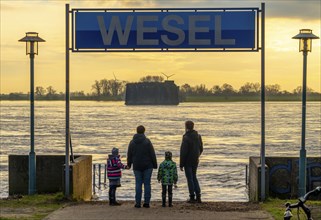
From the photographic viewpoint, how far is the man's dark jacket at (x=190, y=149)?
15.5 meters

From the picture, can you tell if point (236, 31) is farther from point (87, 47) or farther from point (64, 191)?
point (64, 191)

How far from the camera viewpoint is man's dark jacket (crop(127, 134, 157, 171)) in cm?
1471

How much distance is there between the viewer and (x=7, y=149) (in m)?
55.2

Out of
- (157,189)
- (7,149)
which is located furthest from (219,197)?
(7,149)

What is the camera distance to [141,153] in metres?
14.8

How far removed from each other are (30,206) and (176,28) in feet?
16.7

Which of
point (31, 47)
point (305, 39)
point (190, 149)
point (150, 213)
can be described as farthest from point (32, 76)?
point (305, 39)

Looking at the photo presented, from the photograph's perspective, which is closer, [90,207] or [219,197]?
[90,207]

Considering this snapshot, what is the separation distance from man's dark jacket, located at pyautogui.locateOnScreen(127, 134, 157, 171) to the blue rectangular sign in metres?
2.71

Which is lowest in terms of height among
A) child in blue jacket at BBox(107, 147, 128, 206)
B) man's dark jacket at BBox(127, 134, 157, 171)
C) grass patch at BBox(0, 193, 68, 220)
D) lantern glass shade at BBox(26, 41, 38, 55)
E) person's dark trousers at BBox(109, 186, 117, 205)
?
grass patch at BBox(0, 193, 68, 220)

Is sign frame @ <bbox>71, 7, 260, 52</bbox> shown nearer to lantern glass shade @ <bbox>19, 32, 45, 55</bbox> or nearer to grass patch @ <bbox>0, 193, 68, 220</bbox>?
lantern glass shade @ <bbox>19, 32, 45, 55</bbox>

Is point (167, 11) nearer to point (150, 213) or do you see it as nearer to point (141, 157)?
point (141, 157)

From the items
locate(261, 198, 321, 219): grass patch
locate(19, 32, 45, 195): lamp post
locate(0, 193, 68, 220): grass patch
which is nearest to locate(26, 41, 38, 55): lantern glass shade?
locate(19, 32, 45, 195): lamp post

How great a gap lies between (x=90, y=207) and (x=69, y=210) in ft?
1.79
